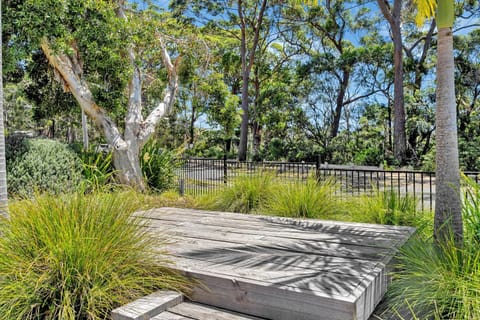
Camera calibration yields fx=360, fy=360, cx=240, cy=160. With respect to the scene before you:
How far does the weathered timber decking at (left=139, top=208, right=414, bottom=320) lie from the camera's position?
206 cm

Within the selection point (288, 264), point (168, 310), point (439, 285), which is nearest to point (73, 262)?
point (168, 310)

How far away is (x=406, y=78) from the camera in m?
17.7

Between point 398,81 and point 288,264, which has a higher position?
point 398,81

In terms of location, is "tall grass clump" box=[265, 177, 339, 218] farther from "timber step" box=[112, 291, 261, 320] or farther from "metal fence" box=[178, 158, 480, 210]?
"timber step" box=[112, 291, 261, 320]

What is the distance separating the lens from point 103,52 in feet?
25.5

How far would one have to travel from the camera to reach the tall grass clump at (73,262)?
2.14 m

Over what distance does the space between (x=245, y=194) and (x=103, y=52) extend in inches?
186

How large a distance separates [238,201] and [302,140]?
48.2ft

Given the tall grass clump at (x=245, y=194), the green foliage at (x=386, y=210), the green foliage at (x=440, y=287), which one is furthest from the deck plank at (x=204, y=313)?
the tall grass clump at (x=245, y=194)

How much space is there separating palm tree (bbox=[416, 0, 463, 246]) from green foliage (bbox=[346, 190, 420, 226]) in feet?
4.94

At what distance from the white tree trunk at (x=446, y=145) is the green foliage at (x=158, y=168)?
6861mm

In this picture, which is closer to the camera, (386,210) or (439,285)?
(439,285)

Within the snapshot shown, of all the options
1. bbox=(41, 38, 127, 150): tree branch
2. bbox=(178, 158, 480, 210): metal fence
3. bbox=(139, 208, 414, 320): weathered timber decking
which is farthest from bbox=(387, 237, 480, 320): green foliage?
bbox=(41, 38, 127, 150): tree branch

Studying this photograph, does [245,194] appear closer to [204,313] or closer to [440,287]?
[204,313]
